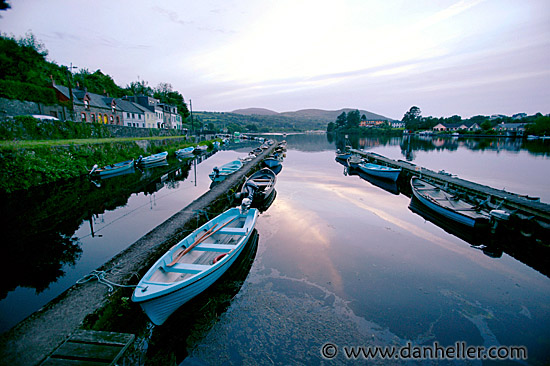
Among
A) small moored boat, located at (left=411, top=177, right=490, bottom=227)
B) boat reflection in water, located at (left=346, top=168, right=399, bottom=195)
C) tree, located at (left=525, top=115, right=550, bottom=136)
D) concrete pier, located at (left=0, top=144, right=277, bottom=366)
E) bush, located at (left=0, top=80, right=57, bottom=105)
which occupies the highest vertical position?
bush, located at (left=0, top=80, right=57, bottom=105)

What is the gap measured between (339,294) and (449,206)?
1122cm

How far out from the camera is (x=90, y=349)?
4.53 metres

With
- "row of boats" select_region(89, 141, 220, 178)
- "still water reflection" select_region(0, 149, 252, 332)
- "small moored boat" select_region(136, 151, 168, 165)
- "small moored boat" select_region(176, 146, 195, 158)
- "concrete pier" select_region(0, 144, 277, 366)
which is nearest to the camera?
"concrete pier" select_region(0, 144, 277, 366)

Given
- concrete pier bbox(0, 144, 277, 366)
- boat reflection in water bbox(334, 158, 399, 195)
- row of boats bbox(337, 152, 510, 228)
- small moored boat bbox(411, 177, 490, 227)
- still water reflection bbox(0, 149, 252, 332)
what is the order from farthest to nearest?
1. boat reflection in water bbox(334, 158, 399, 195)
2. small moored boat bbox(411, 177, 490, 227)
3. row of boats bbox(337, 152, 510, 228)
4. still water reflection bbox(0, 149, 252, 332)
5. concrete pier bbox(0, 144, 277, 366)

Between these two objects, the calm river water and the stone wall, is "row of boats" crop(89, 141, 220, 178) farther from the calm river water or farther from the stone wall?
the stone wall

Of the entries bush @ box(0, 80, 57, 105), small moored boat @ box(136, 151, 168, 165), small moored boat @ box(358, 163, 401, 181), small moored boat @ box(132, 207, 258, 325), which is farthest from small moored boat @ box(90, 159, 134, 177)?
small moored boat @ box(358, 163, 401, 181)

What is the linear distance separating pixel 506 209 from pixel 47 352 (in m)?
20.0

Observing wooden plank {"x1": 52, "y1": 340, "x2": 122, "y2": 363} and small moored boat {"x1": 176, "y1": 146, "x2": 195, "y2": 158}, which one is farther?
small moored boat {"x1": 176, "y1": 146, "x2": 195, "y2": 158}

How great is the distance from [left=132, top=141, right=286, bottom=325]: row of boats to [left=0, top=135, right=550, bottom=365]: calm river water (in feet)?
3.36

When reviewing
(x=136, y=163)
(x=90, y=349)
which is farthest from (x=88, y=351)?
(x=136, y=163)

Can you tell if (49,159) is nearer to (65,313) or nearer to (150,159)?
(150,159)

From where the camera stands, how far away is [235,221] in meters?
11.3

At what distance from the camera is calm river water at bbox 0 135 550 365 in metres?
6.44

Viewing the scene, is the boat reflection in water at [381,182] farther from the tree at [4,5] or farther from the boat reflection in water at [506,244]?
the tree at [4,5]
